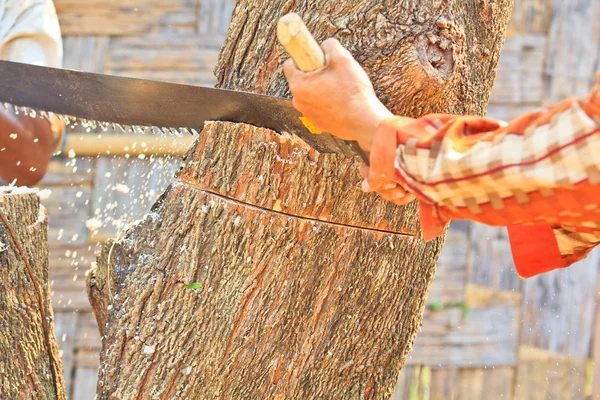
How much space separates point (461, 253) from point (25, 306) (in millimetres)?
3836

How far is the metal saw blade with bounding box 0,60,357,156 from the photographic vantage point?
1.92 meters

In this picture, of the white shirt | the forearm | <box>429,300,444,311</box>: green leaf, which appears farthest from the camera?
<box>429,300,444,311</box>: green leaf

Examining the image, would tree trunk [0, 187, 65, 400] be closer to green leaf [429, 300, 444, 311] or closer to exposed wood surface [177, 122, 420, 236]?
exposed wood surface [177, 122, 420, 236]

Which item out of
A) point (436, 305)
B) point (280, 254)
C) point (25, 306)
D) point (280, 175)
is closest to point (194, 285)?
point (280, 254)

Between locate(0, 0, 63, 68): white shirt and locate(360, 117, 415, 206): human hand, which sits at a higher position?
locate(0, 0, 63, 68): white shirt

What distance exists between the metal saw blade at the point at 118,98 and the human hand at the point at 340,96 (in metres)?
0.43

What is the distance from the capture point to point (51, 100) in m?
2.17

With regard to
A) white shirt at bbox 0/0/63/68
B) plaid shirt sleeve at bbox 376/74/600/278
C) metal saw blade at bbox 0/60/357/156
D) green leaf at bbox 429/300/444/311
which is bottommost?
plaid shirt sleeve at bbox 376/74/600/278

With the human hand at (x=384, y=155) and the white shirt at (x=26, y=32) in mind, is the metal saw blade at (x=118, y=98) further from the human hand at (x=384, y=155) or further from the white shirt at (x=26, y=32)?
the white shirt at (x=26, y=32)

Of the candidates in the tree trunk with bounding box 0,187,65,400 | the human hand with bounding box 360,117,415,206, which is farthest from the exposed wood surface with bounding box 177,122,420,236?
the tree trunk with bounding box 0,187,65,400

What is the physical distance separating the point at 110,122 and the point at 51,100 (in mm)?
203

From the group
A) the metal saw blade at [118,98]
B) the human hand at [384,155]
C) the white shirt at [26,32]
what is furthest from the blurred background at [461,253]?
the human hand at [384,155]

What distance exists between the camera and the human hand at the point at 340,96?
1387mm

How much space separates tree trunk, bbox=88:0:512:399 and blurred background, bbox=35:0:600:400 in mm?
3403
